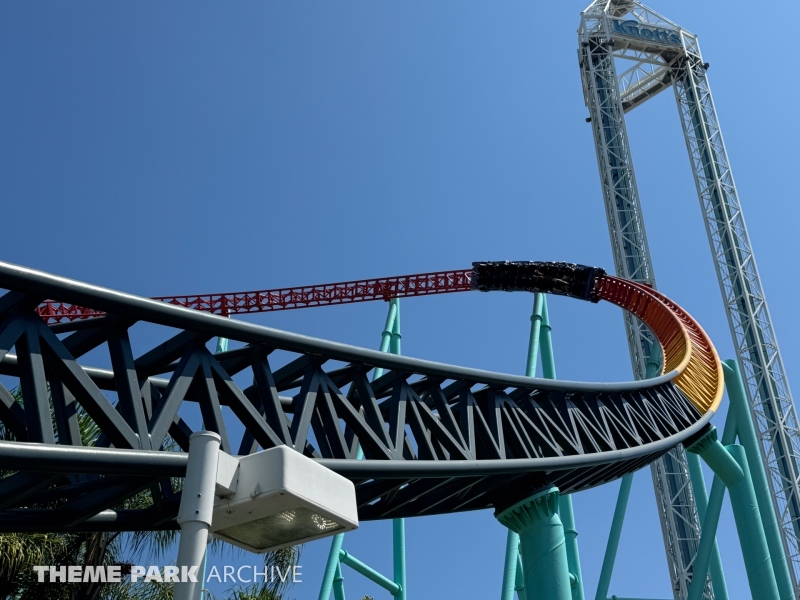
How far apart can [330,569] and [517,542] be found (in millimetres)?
2648

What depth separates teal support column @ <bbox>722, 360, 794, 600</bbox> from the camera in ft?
41.8

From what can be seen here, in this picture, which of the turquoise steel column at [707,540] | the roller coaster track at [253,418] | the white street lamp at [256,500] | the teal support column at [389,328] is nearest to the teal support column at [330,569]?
the roller coaster track at [253,418]

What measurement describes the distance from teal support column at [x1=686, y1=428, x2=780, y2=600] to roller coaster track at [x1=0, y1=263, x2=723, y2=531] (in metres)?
1.74

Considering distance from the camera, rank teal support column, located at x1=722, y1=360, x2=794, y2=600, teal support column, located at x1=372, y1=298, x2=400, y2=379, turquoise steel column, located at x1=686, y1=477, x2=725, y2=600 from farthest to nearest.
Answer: teal support column, located at x1=372, y1=298, x2=400, y2=379
teal support column, located at x1=722, y1=360, x2=794, y2=600
turquoise steel column, located at x1=686, y1=477, x2=725, y2=600

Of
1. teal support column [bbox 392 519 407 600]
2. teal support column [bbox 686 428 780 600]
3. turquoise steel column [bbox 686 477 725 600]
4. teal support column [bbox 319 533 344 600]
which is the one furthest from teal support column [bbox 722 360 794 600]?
teal support column [bbox 319 533 344 600]

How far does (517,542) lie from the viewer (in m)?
12.8

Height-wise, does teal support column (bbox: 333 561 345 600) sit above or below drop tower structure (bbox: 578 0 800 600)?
below

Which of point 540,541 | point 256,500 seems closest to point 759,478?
point 540,541


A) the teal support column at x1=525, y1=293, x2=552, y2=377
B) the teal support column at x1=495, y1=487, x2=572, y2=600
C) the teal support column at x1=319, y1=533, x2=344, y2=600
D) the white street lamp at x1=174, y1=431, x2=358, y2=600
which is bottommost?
the white street lamp at x1=174, y1=431, x2=358, y2=600

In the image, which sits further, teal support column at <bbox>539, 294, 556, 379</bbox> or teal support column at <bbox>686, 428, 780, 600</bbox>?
→ teal support column at <bbox>539, 294, 556, 379</bbox>

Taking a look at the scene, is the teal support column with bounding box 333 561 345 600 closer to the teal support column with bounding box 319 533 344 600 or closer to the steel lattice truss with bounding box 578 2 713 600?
the teal support column with bounding box 319 533 344 600

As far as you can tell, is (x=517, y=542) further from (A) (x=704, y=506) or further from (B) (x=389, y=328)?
(B) (x=389, y=328)

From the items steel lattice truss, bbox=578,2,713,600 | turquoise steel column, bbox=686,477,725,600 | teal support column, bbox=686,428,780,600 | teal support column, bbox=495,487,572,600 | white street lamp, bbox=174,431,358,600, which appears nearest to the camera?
white street lamp, bbox=174,431,358,600

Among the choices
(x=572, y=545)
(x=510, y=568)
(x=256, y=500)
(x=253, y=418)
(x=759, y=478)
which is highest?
(x=759, y=478)
